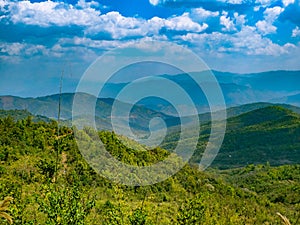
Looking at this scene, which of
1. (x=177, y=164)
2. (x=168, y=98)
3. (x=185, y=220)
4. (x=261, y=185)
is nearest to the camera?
(x=168, y=98)

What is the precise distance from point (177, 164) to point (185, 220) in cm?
3627

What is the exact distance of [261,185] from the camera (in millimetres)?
115938

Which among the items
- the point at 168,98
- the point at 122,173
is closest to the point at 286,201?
the point at 122,173

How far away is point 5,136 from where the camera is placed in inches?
2090

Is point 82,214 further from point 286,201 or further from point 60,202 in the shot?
point 286,201

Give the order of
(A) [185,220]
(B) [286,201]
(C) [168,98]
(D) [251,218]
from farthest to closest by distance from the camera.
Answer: (B) [286,201] → (D) [251,218] → (A) [185,220] → (C) [168,98]

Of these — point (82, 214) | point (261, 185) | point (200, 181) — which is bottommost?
point (261, 185)

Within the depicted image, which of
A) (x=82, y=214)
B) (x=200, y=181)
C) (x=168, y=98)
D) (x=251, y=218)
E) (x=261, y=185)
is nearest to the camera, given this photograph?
(x=82, y=214)

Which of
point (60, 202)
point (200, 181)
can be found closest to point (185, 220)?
point (60, 202)

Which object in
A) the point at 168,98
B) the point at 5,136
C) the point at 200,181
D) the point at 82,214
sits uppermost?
the point at 168,98

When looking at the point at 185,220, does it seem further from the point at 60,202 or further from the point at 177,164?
the point at 177,164

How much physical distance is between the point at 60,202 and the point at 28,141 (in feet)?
135

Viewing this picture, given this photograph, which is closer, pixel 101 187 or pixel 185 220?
pixel 185 220

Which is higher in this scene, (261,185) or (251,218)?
(251,218)
